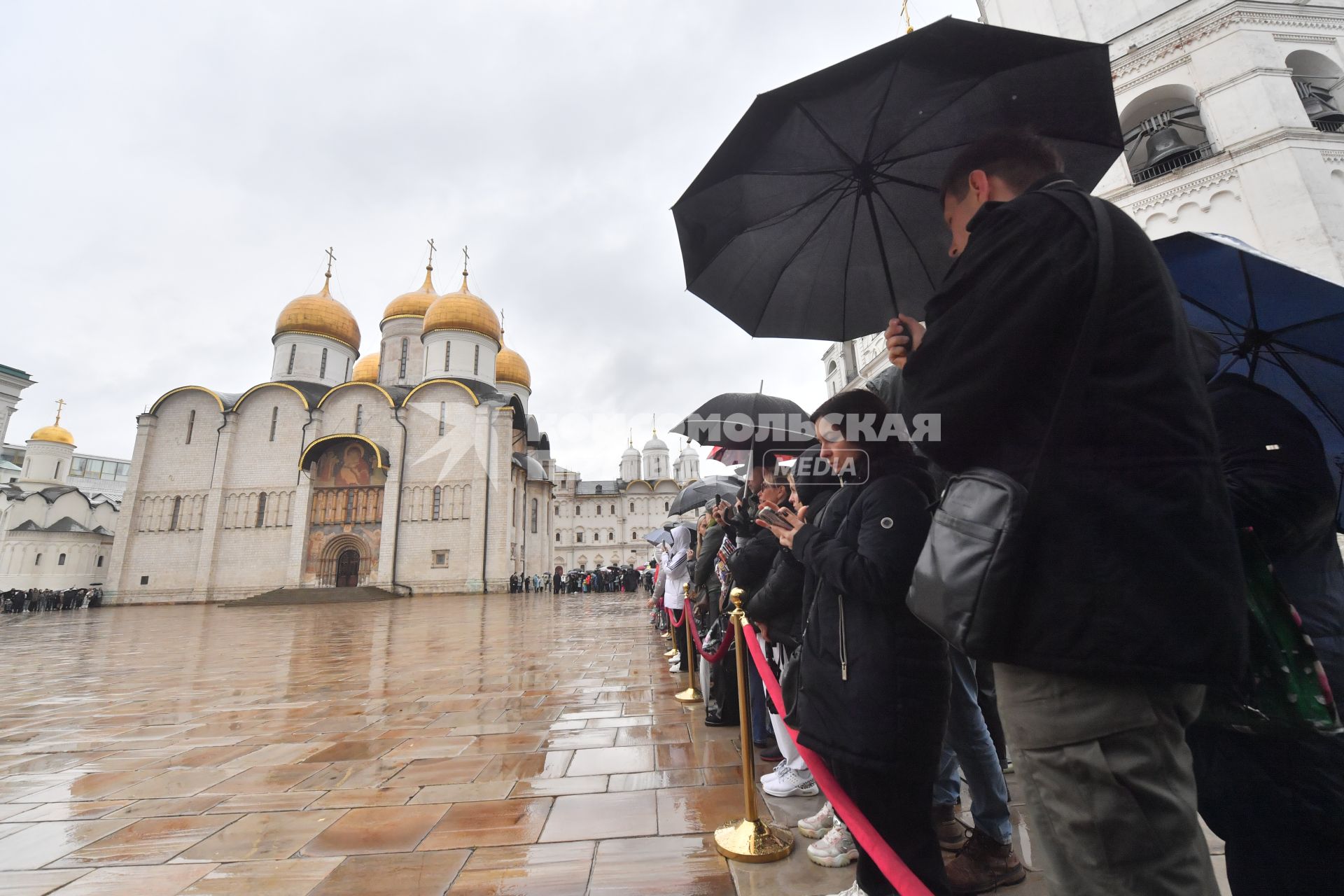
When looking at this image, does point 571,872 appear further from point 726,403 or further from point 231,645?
point 231,645

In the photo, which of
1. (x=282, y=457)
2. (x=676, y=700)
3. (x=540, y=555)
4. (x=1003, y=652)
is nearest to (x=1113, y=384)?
(x=1003, y=652)

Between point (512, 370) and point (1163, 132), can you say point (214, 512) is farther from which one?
point (1163, 132)

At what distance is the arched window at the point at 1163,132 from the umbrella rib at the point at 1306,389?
14.5m

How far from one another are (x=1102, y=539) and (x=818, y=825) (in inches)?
84.6

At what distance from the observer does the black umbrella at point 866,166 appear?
1941 mm

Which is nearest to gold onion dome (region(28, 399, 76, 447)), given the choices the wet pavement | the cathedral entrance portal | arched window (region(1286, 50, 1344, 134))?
the cathedral entrance portal

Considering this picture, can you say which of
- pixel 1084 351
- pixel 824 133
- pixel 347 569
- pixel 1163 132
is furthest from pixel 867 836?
pixel 347 569

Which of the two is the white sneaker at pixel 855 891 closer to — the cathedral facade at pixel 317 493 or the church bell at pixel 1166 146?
the church bell at pixel 1166 146

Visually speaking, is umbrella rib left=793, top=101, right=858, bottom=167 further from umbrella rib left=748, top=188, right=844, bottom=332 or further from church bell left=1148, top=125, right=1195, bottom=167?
church bell left=1148, top=125, right=1195, bottom=167

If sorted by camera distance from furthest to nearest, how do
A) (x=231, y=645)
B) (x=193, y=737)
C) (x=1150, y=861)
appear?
(x=231, y=645)
(x=193, y=737)
(x=1150, y=861)

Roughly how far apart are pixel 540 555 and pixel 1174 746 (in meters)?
36.6

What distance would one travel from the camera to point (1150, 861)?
0.87 metres

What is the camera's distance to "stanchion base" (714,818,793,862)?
229 cm

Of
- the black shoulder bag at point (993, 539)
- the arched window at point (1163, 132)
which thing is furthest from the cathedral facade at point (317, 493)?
the black shoulder bag at point (993, 539)
